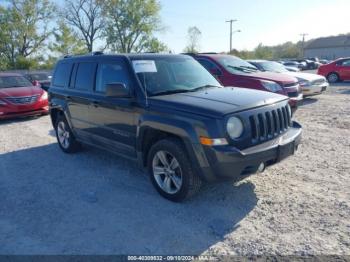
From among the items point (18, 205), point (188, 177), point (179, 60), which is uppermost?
point (179, 60)

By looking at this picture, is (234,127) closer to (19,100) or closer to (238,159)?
(238,159)

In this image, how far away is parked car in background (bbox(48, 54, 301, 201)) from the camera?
3.46 m

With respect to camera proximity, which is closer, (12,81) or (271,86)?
(271,86)

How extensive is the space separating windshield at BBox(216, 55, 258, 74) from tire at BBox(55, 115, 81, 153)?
4.88 meters

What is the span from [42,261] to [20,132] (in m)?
6.33

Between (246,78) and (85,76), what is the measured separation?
4.85m

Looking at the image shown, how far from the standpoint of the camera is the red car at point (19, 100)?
957 centimetres

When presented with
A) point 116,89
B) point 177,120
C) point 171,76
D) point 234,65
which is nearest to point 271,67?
point 234,65

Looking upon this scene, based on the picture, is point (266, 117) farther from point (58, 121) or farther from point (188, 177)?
point (58, 121)

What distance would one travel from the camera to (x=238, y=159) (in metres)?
3.40

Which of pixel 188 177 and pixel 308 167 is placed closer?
pixel 188 177

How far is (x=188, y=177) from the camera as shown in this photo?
147 inches

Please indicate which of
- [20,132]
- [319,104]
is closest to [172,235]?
[20,132]

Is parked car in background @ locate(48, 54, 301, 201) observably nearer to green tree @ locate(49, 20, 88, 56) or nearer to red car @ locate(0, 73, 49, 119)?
red car @ locate(0, 73, 49, 119)
